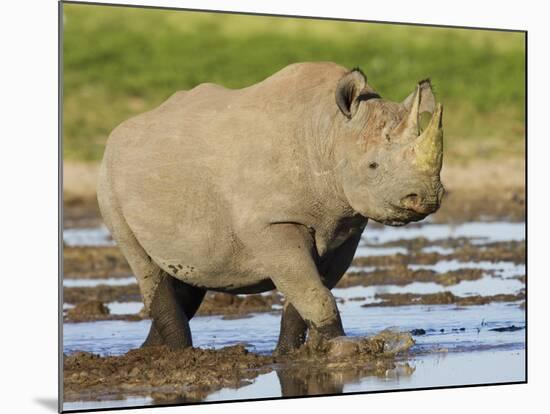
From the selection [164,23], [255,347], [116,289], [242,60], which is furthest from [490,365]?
[164,23]

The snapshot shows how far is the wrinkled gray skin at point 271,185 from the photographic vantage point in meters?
10.5

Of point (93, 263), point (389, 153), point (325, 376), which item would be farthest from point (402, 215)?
point (93, 263)

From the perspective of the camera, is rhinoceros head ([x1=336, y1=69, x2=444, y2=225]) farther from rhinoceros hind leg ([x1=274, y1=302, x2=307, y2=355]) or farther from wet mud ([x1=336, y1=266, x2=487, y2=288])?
wet mud ([x1=336, y1=266, x2=487, y2=288])

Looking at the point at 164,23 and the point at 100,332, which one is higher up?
the point at 164,23

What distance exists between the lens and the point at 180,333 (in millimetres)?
11656

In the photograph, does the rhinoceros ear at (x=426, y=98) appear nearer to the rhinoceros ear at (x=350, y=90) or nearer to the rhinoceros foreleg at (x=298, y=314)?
the rhinoceros ear at (x=350, y=90)

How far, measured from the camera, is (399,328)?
1273 cm

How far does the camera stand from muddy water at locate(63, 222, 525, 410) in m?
10.6

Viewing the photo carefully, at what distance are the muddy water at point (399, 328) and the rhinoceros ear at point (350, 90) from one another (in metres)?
1.56

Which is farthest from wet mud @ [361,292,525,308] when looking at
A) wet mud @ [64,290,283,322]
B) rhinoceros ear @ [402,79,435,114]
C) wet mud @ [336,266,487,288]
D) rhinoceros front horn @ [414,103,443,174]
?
rhinoceros front horn @ [414,103,443,174]

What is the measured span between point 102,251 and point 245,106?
592 centimetres

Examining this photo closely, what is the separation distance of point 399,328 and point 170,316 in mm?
1883
